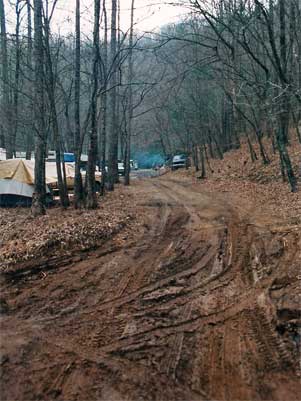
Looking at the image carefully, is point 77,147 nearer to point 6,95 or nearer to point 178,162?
point 6,95

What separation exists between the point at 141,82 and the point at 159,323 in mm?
10841

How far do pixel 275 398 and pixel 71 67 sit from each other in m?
11.2

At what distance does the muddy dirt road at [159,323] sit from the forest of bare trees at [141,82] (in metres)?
3.99

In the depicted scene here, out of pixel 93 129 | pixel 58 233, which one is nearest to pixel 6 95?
pixel 93 129

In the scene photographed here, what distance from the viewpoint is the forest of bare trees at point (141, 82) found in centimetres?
955

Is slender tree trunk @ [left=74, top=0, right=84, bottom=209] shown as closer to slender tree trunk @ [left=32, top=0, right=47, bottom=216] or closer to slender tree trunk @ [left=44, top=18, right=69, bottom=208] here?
slender tree trunk @ [left=44, top=18, right=69, bottom=208]

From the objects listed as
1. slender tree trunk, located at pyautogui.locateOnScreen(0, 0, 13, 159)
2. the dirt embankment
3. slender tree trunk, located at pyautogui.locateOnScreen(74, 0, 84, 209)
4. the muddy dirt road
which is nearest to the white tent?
the dirt embankment

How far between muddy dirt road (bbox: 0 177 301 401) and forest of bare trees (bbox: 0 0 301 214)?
13.1 ft

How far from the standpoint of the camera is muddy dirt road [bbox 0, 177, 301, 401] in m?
3.06

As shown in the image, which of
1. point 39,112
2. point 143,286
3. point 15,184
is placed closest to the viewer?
point 143,286

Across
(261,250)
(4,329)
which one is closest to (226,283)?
(261,250)

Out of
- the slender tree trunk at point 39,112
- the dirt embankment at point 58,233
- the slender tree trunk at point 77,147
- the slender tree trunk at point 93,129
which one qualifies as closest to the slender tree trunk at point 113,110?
the slender tree trunk at point 77,147

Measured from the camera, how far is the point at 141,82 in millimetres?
13195

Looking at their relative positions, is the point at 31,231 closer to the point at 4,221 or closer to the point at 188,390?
the point at 4,221
